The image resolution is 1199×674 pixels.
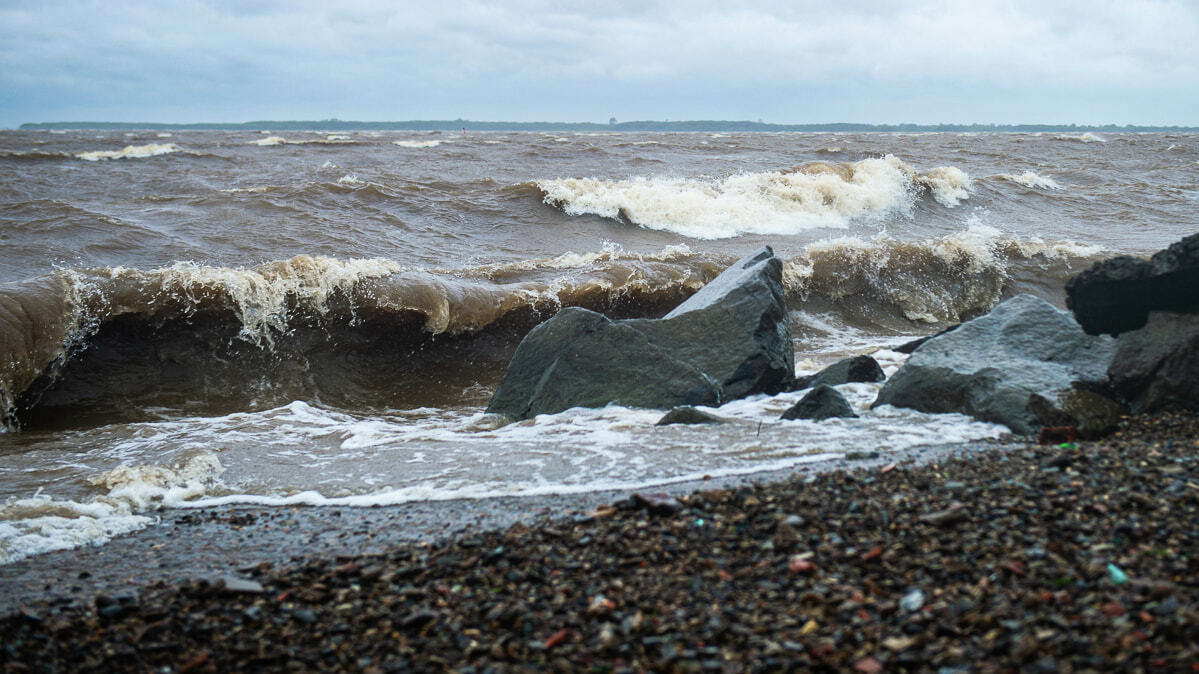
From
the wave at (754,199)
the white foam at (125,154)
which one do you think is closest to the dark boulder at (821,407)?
the wave at (754,199)

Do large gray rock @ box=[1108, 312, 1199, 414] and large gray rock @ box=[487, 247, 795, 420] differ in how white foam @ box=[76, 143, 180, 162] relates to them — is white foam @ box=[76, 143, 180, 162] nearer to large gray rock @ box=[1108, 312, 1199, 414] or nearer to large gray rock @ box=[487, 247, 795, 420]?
large gray rock @ box=[487, 247, 795, 420]

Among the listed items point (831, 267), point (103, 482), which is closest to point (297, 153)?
point (831, 267)

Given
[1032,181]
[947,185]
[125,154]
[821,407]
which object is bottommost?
[821,407]

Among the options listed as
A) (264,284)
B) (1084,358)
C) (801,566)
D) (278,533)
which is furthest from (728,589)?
(264,284)

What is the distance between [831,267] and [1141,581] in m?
8.94

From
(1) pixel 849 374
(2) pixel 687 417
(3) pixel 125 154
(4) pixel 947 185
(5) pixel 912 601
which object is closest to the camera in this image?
(5) pixel 912 601

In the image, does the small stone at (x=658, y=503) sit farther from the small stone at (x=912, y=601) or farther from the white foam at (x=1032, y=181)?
the white foam at (x=1032, y=181)

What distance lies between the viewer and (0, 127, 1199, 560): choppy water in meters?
5.00

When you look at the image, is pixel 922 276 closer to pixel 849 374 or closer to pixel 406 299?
pixel 849 374

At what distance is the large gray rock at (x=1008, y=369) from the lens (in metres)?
5.07

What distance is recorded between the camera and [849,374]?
21.4 ft

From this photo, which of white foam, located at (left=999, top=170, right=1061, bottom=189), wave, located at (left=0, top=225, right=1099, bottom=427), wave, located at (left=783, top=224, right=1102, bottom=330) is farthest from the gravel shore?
white foam, located at (left=999, top=170, right=1061, bottom=189)

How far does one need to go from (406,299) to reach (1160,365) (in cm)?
653

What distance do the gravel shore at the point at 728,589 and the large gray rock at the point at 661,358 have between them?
2.31m
